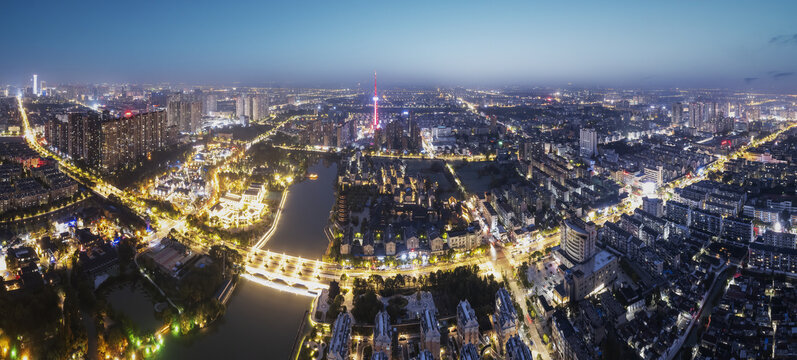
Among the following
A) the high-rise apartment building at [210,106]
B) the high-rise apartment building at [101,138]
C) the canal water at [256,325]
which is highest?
the high-rise apartment building at [210,106]

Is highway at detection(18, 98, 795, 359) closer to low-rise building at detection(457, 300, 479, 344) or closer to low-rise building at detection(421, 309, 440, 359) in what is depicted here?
low-rise building at detection(457, 300, 479, 344)

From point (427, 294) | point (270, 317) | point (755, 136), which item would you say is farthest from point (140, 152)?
point (755, 136)

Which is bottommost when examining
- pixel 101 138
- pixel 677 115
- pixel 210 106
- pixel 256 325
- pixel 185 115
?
pixel 256 325

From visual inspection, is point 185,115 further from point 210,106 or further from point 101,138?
point 210,106

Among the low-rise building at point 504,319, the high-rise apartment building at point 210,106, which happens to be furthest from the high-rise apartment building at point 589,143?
the high-rise apartment building at point 210,106

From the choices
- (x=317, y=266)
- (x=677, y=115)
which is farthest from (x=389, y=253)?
(x=677, y=115)

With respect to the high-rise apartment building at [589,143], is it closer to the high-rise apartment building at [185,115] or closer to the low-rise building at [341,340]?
the low-rise building at [341,340]

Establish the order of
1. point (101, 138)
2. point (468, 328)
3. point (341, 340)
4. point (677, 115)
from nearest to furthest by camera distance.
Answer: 1. point (341, 340)
2. point (468, 328)
3. point (101, 138)
4. point (677, 115)

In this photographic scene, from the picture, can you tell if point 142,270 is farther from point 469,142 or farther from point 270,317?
point 469,142

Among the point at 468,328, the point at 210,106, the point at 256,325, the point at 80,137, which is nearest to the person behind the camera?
the point at 468,328
